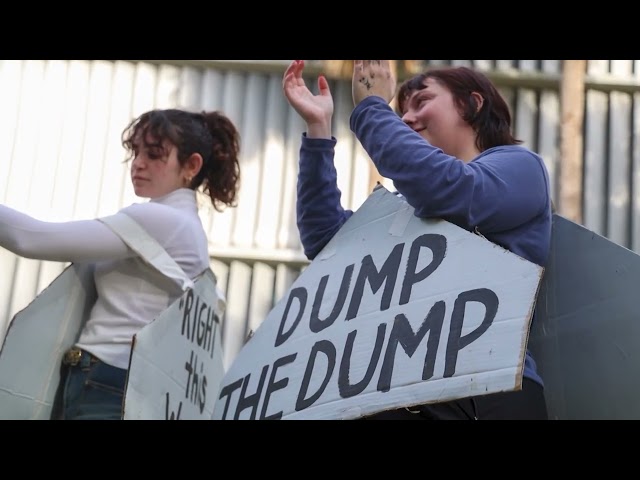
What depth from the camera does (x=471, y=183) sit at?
215cm

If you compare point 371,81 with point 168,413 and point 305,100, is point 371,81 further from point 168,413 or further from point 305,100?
point 168,413

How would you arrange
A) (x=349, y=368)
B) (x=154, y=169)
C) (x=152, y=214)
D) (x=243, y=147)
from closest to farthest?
(x=349, y=368) → (x=152, y=214) → (x=154, y=169) → (x=243, y=147)

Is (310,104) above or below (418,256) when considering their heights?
above

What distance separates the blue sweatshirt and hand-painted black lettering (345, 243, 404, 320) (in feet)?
0.34

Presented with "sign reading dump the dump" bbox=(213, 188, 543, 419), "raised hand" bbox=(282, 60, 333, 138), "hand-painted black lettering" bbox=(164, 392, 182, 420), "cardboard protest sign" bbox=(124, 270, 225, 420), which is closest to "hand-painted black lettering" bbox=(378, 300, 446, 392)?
"sign reading dump the dump" bbox=(213, 188, 543, 419)

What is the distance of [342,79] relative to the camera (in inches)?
243

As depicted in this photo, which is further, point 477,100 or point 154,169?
point 154,169

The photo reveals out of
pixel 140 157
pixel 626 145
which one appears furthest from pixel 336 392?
pixel 626 145

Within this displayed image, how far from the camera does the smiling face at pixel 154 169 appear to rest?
321 cm

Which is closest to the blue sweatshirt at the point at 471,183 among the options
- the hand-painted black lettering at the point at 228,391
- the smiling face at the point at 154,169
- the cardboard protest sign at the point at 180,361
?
the hand-painted black lettering at the point at 228,391

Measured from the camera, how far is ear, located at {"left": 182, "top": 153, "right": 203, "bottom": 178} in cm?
327

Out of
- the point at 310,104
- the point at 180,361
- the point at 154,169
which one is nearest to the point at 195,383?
the point at 180,361

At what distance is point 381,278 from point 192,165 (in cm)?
126

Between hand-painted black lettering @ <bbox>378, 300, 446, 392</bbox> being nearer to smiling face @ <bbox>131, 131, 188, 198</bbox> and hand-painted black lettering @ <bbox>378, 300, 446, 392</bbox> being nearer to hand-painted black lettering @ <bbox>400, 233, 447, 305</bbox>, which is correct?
hand-painted black lettering @ <bbox>400, 233, 447, 305</bbox>
